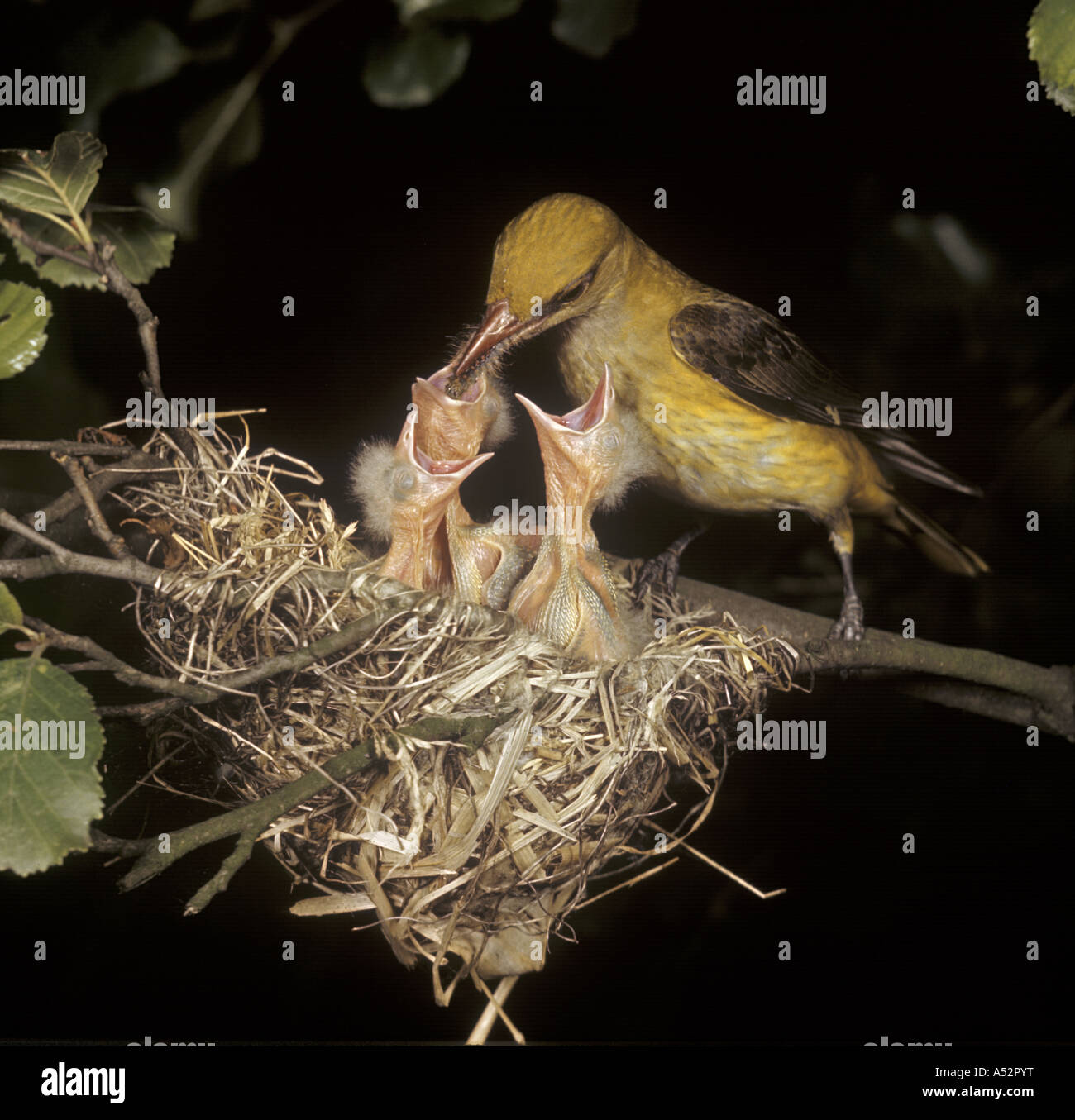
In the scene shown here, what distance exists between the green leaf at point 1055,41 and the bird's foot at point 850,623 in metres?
0.69

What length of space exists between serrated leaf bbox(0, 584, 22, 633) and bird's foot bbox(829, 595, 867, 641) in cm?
102

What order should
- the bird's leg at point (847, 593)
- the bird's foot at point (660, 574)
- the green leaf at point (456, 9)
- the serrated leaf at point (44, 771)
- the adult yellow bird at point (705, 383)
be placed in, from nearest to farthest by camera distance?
the serrated leaf at point (44, 771) < the green leaf at point (456, 9) < the adult yellow bird at point (705, 383) < the bird's leg at point (847, 593) < the bird's foot at point (660, 574)

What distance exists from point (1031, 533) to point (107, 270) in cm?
134

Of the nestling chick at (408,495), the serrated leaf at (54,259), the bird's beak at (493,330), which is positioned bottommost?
the nestling chick at (408,495)

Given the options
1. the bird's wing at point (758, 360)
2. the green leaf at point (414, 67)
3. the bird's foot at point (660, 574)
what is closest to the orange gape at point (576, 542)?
the bird's wing at point (758, 360)

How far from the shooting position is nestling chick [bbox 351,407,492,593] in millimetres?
1263

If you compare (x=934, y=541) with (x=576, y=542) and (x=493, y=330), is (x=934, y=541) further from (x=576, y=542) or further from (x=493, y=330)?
(x=493, y=330)

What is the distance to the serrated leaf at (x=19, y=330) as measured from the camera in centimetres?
107

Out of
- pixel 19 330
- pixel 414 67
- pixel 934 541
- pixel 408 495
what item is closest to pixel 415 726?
pixel 408 495

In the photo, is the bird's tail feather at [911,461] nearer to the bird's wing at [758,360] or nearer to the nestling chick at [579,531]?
the bird's wing at [758,360]

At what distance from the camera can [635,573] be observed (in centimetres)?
163

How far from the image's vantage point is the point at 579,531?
1.31 m

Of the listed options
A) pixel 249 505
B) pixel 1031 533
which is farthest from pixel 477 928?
pixel 1031 533

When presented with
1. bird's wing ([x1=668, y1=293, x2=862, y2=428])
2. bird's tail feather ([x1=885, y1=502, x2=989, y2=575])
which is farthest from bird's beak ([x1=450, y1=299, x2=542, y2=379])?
bird's tail feather ([x1=885, y1=502, x2=989, y2=575])
